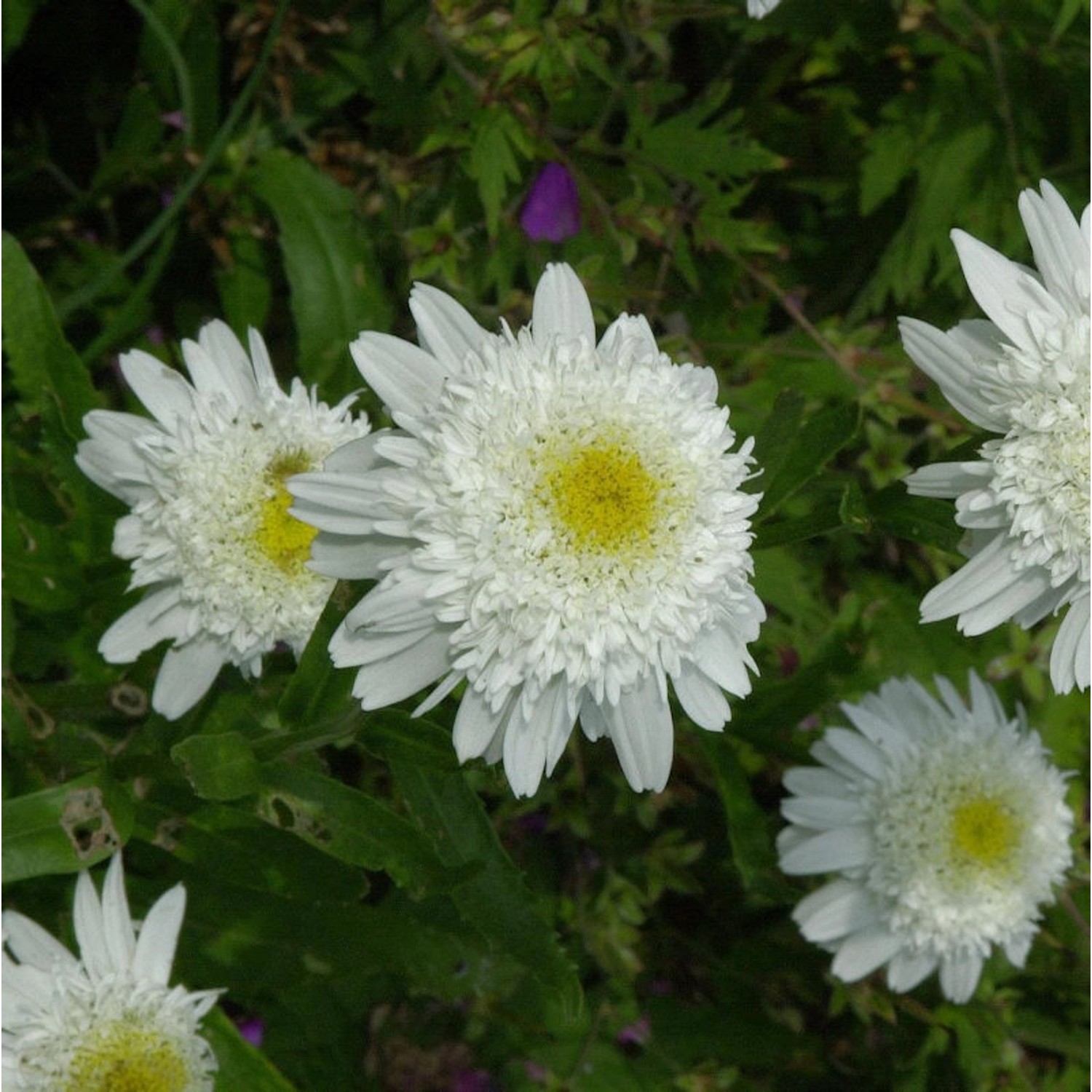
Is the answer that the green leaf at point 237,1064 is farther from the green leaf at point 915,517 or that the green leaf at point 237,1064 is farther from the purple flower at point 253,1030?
the green leaf at point 915,517

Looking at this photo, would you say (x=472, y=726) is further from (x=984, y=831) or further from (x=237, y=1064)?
(x=984, y=831)

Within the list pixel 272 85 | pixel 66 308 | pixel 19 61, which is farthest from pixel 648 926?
pixel 19 61

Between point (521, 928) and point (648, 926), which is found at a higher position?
point (521, 928)

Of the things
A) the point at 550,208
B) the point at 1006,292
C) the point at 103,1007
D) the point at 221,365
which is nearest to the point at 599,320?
the point at 550,208

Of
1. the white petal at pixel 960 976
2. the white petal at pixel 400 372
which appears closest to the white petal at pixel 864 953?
the white petal at pixel 960 976

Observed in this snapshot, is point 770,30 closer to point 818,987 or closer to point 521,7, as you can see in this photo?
point 521,7

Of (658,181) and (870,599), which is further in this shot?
(870,599)
